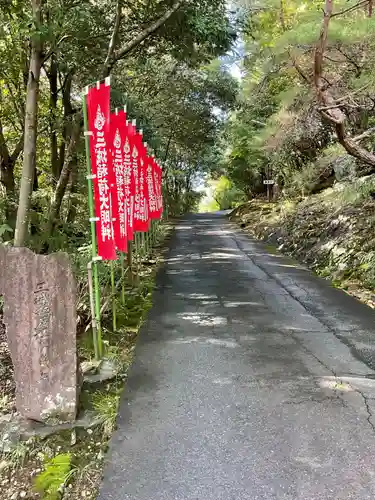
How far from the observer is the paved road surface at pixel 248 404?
8.86 feet

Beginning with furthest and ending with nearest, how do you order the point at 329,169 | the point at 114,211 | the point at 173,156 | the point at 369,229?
the point at 173,156
the point at 329,169
the point at 369,229
the point at 114,211

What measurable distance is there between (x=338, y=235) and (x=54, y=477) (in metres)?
8.47

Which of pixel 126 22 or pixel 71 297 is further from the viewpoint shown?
pixel 126 22

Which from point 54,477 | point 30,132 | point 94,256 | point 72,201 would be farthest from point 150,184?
point 54,477

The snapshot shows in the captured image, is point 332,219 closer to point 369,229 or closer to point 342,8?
point 369,229

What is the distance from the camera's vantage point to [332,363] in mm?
4426

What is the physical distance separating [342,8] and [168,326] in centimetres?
490

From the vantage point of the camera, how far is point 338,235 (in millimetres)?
9938

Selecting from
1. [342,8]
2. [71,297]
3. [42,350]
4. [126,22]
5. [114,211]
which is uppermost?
[126,22]

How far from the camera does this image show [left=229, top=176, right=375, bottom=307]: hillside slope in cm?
793

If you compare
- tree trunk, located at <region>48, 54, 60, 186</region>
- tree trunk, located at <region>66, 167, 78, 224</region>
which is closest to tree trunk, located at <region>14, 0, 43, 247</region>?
tree trunk, located at <region>48, 54, 60, 186</region>

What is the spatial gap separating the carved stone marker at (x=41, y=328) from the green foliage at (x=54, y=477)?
1.33ft

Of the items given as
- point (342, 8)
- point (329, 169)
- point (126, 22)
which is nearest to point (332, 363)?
point (342, 8)

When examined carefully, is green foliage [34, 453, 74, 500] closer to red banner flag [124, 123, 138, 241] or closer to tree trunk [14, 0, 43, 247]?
tree trunk [14, 0, 43, 247]
